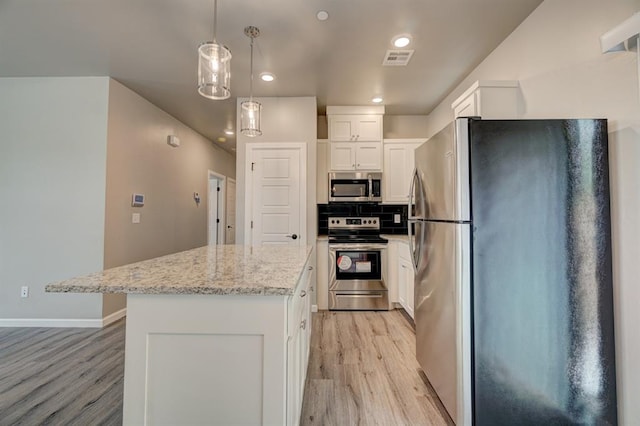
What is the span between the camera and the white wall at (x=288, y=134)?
3.53 metres

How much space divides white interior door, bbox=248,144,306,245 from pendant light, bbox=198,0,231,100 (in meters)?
1.89

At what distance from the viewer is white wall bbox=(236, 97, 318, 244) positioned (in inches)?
139

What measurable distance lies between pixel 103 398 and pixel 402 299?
2.82m

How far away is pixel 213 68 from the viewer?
1.56m

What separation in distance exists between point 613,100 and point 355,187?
2600mm

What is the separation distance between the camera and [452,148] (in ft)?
4.94

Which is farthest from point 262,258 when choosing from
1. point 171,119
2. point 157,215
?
point 171,119

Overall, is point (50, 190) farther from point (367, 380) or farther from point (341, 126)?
point (367, 380)

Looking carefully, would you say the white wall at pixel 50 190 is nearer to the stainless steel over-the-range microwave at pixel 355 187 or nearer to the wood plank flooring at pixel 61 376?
the wood plank flooring at pixel 61 376

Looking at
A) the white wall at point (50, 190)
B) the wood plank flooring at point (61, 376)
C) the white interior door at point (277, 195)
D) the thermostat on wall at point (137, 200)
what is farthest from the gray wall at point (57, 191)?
the white interior door at point (277, 195)

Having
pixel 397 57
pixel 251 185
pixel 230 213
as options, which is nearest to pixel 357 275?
pixel 251 185

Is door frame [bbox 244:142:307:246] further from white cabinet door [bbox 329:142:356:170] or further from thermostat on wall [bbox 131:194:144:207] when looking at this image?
thermostat on wall [bbox 131:194:144:207]

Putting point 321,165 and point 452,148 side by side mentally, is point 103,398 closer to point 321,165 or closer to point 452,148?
point 452,148

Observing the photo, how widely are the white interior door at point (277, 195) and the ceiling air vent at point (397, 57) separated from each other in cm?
135
